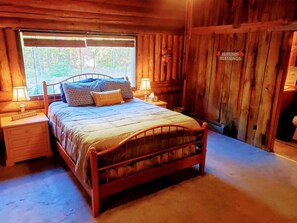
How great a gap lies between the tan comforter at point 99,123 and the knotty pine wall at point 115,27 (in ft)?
3.19

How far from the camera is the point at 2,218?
223cm

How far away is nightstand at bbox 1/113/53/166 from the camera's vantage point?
10.3ft

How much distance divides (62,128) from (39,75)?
4.90ft

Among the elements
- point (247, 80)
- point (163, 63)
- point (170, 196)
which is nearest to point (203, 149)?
point (170, 196)

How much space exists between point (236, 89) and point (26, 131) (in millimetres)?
3641

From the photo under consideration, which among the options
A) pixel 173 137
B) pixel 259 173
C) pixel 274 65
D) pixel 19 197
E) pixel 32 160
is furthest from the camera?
pixel 274 65

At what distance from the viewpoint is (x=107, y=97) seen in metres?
3.78

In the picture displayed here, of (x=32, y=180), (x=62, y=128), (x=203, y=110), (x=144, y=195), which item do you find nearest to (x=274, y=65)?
(x=203, y=110)

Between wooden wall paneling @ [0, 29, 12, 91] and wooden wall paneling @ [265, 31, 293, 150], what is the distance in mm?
4231

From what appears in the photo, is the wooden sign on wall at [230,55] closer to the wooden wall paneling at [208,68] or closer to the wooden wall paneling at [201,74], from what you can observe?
the wooden wall paneling at [208,68]

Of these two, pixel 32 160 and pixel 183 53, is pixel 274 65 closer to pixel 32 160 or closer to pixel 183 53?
pixel 183 53

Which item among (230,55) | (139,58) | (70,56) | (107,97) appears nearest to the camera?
(107,97)

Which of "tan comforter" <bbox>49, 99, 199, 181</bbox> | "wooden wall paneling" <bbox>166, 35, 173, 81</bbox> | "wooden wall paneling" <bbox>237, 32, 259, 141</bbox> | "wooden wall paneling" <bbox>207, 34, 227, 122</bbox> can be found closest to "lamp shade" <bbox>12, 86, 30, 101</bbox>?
"tan comforter" <bbox>49, 99, 199, 181</bbox>

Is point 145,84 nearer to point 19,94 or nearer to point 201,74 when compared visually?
point 201,74
